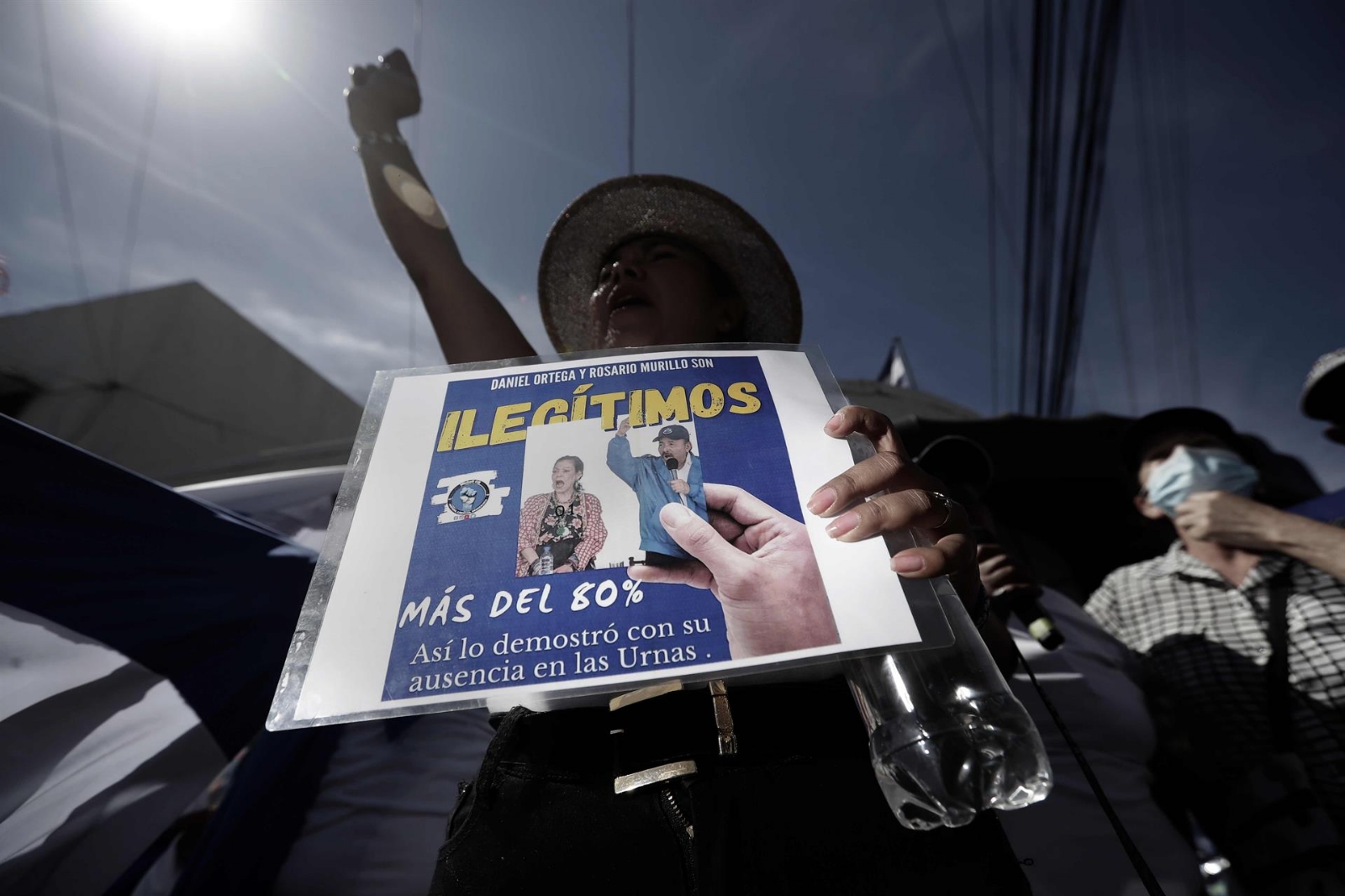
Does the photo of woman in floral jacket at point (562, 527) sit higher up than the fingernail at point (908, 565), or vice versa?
the photo of woman in floral jacket at point (562, 527)

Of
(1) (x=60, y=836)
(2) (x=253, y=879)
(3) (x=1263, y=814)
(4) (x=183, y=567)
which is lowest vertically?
(3) (x=1263, y=814)

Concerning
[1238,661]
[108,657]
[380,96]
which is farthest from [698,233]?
[1238,661]

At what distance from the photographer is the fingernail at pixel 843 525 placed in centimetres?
66

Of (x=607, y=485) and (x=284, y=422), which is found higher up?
(x=284, y=422)

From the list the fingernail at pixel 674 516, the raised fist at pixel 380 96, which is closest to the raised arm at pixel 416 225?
the raised fist at pixel 380 96

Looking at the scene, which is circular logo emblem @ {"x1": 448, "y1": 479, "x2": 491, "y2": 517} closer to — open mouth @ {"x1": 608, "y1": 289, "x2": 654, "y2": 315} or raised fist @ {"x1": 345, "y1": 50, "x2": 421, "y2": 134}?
open mouth @ {"x1": 608, "y1": 289, "x2": 654, "y2": 315}

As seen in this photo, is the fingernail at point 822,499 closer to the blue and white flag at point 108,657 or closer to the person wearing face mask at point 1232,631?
the blue and white flag at point 108,657

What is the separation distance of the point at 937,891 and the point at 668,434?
636 millimetres

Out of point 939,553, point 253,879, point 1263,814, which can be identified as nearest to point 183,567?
point 253,879

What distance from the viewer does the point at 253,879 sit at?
132 centimetres

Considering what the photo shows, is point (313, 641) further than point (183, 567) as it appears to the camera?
→ No

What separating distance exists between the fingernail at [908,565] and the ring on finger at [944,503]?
109mm

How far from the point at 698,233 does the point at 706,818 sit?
54.2 inches

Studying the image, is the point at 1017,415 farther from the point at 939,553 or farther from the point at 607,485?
the point at 607,485
